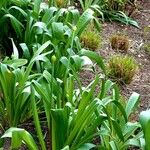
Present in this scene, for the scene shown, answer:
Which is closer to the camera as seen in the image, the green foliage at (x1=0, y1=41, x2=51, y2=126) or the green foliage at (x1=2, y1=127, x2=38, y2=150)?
the green foliage at (x1=2, y1=127, x2=38, y2=150)

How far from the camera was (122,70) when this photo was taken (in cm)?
382

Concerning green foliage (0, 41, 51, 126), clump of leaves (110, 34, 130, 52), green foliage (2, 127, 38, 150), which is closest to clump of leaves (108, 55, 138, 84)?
clump of leaves (110, 34, 130, 52)

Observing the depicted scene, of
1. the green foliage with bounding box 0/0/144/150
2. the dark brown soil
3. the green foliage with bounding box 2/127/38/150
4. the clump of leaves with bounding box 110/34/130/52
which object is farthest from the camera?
the clump of leaves with bounding box 110/34/130/52

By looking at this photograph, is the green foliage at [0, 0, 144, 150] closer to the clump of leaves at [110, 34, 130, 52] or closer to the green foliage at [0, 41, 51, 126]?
the green foliage at [0, 41, 51, 126]

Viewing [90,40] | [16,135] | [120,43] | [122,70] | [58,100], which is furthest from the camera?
[120,43]

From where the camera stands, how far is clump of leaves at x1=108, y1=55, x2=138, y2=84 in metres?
3.83

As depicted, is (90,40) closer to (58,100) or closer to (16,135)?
(58,100)

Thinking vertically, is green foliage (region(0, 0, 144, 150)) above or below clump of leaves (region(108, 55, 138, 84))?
above

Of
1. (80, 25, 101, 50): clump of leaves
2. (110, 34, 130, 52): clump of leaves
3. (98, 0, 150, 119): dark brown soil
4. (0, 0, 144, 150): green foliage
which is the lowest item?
(98, 0, 150, 119): dark brown soil

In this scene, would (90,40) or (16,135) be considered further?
(90,40)

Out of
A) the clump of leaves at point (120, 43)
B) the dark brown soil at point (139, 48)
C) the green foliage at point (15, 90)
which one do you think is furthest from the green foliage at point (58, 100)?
the clump of leaves at point (120, 43)

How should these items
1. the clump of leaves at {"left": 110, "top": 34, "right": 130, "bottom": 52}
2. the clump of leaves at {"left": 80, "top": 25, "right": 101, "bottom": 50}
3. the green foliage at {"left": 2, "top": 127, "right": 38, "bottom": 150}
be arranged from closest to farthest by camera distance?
1. the green foliage at {"left": 2, "top": 127, "right": 38, "bottom": 150}
2. the clump of leaves at {"left": 80, "top": 25, "right": 101, "bottom": 50}
3. the clump of leaves at {"left": 110, "top": 34, "right": 130, "bottom": 52}

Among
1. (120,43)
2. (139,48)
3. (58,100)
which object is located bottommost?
(139,48)

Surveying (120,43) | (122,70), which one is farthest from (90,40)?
(122,70)
